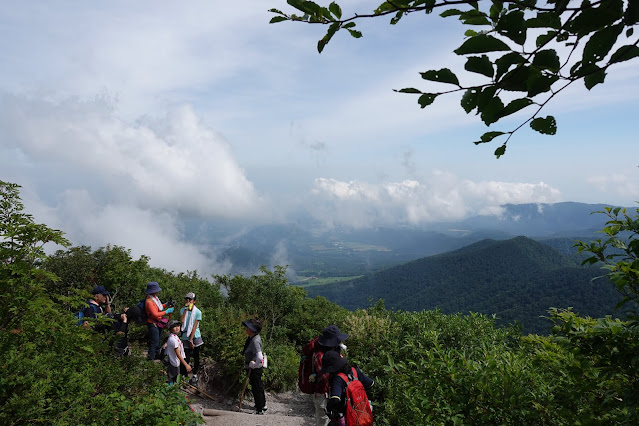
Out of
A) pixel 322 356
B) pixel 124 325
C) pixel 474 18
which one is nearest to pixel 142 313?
pixel 124 325

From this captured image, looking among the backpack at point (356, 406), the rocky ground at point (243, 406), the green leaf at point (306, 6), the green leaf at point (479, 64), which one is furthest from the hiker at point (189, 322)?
the green leaf at point (479, 64)

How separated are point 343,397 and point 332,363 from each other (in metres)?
0.42

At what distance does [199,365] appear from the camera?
8.45m

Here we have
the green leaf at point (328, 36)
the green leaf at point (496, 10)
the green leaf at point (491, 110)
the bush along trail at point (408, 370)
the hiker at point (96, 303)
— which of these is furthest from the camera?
the hiker at point (96, 303)

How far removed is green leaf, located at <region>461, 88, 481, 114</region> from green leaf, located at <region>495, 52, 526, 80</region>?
0.11 meters

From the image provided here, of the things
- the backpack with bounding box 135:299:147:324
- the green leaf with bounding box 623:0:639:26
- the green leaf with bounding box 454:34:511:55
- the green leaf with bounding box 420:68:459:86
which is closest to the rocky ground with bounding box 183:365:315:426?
the backpack with bounding box 135:299:147:324

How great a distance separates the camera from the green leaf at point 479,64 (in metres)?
1.07

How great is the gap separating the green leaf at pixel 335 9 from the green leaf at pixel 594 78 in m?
0.86

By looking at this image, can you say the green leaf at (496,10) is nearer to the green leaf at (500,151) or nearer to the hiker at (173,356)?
the green leaf at (500,151)

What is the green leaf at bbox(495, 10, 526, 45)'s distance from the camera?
3.28 ft

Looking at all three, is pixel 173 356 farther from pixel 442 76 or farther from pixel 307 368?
pixel 442 76

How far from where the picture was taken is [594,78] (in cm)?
112

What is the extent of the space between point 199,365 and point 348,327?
394 cm

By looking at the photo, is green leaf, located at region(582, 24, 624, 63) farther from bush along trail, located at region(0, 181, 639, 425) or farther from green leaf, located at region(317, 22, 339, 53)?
bush along trail, located at region(0, 181, 639, 425)
